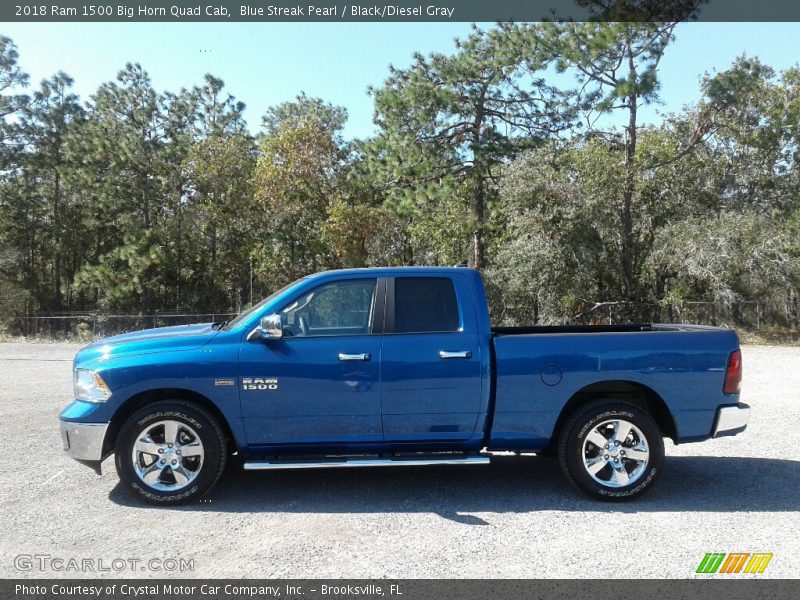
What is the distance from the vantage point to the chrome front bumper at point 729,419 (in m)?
5.89

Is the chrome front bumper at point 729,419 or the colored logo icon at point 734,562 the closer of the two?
the colored logo icon at point 734,562

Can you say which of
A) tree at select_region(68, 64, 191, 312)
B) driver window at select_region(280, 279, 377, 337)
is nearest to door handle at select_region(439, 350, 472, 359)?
driver window at select_region(280, 279, 377, 337)

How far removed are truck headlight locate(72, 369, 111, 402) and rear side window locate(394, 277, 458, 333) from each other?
2.46 metres

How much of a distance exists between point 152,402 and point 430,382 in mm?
2358

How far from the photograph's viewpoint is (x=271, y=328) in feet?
18.6

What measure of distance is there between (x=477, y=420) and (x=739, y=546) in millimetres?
2101

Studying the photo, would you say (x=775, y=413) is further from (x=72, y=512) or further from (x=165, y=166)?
(x=165, y=166)

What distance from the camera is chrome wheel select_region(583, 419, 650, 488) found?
5828 millimetres

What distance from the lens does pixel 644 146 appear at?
2959 centimetres

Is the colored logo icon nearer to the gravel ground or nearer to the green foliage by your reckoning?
the gravel ground

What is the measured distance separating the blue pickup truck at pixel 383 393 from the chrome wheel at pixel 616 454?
0.01 metres

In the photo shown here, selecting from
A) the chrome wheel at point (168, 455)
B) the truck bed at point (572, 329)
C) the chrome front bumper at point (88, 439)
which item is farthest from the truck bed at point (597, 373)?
the chrome front bumper at point (88, 439)

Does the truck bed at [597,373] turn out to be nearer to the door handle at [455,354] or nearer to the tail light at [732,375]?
the tail light at [732,375]

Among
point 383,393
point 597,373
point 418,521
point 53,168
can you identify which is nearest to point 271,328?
point 383,393
